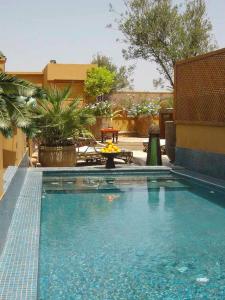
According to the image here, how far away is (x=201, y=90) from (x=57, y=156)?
12.9ft

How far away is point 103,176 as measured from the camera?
12156 mm

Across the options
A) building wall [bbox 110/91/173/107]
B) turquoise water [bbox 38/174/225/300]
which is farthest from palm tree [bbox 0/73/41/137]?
building wall [bbox 110/91/173/107]

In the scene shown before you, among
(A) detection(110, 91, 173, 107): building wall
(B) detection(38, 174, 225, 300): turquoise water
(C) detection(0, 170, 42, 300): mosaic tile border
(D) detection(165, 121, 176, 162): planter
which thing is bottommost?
(B) detection(38, 174, 225, 300): turquoise water

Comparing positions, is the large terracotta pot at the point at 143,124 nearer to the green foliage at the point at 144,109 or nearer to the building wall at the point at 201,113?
the green foliage at the point at 144,109

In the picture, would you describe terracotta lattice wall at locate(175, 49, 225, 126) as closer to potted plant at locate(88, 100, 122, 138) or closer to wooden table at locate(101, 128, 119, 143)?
wooden table at locate(101, 128, 119, 143)

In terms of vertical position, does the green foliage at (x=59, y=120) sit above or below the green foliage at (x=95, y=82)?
below

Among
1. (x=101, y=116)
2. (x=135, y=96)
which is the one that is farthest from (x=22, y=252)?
(x=135, y=96)

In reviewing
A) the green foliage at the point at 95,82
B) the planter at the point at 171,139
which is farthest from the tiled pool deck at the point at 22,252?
the green foliage at the point at 95,82

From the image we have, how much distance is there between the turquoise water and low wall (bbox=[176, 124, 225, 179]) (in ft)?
2.37

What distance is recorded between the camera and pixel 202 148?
38.4 feet

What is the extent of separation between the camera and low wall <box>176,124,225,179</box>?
A: 10750 mm

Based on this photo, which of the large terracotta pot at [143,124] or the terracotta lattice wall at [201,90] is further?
the large terracotta pot at [143,124]

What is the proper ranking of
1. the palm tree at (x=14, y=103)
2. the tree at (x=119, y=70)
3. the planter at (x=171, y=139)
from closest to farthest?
the palm tree at (x=14, y=103) < the planter at (x=171, y=139) < the tree at (x=119, y=70)

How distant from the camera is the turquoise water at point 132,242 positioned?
4719mm
